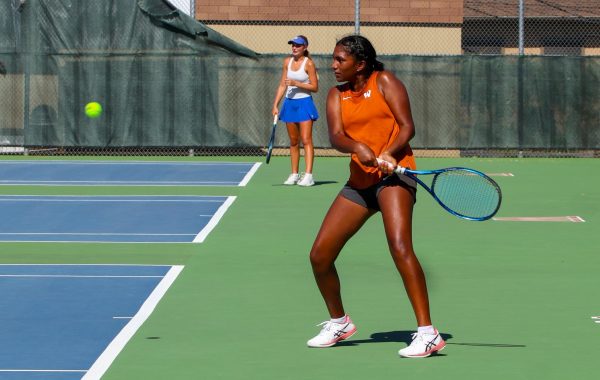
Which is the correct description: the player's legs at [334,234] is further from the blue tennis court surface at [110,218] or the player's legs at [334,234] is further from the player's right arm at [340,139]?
the blue tennis court surface at [110,218]

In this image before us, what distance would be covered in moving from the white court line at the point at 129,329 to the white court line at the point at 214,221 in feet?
6.83

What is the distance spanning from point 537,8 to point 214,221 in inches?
715

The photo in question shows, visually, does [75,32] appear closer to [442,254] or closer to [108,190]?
[108,190]

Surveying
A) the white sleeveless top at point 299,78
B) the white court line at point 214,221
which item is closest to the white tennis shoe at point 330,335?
the white court line at point 214,221

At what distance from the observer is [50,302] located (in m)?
9.72

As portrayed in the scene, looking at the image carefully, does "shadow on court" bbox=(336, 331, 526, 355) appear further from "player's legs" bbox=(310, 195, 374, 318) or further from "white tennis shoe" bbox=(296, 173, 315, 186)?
"white tennis shoe" bbox=(296, 173, 315, 186)

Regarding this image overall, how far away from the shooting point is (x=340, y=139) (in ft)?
26.3

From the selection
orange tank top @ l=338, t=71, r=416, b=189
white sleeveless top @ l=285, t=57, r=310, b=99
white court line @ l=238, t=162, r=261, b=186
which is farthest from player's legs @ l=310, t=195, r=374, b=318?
white court line @ l=238, t=162, r=261, b=186

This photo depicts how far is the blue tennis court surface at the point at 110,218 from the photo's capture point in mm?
13477

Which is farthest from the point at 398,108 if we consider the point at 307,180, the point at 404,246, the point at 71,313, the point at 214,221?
the point at 307,180

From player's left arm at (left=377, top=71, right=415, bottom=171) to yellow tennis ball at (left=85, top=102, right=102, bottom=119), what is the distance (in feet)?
53.2

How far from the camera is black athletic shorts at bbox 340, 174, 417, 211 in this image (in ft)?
26.2

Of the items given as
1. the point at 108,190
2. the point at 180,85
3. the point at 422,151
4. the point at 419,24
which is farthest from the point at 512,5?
the point at 108,190

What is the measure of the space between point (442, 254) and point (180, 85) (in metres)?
12.4
